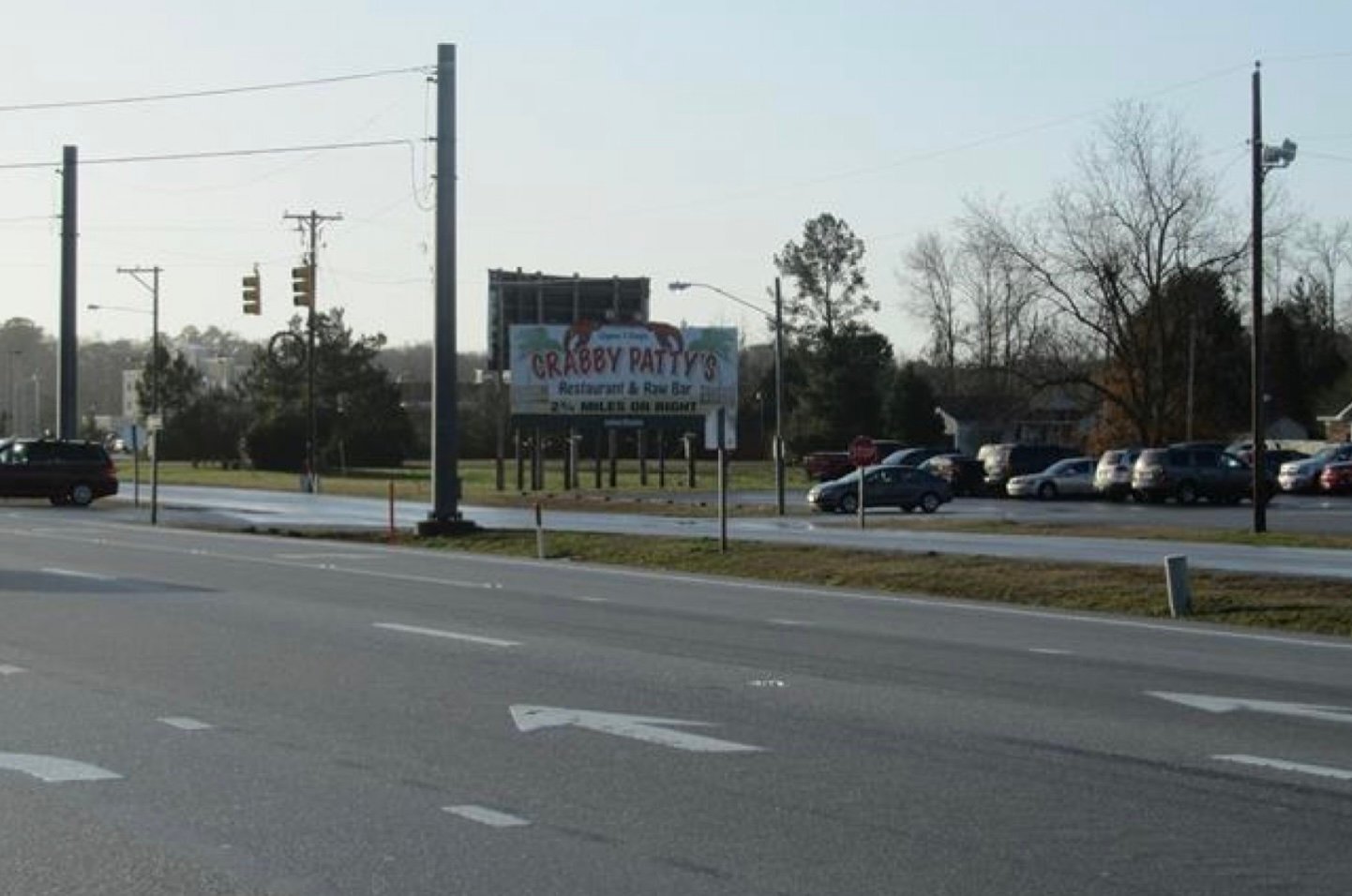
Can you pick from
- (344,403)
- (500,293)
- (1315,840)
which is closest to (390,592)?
(1315,840)

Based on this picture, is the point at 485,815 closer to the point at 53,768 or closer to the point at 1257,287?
the point at 53,768

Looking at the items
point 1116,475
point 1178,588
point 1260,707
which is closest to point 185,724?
point 1260,707

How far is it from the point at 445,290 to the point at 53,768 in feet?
80.8

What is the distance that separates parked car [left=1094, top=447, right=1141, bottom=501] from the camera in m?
59.0

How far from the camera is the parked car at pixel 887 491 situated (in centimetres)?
5225

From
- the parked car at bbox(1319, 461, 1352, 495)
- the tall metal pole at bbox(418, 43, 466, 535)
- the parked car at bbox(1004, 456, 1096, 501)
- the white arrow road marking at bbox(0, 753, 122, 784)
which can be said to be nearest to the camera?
the white arrow road marking at bbox(0, 753, 122, 784)

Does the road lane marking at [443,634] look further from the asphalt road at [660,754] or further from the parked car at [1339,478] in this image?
the parked car at [1339,478]

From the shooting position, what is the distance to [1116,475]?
59250 mm

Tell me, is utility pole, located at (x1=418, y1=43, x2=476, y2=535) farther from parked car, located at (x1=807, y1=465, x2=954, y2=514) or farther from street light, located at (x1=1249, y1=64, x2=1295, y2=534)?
parked car, located at (x1=807, y1=465, x2=954, y2=514)

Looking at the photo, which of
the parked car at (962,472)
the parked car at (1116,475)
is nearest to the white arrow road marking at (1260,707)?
the parked car at (1116,475)

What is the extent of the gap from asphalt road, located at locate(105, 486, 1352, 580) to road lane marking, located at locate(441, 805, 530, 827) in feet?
54.1

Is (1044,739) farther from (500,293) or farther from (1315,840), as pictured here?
(500,293)

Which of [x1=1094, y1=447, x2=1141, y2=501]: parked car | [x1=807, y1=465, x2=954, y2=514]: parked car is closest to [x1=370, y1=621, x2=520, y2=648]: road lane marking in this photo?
[x1=807, y1=465, x2=954, y2=514]: parked car

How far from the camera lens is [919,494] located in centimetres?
5347
